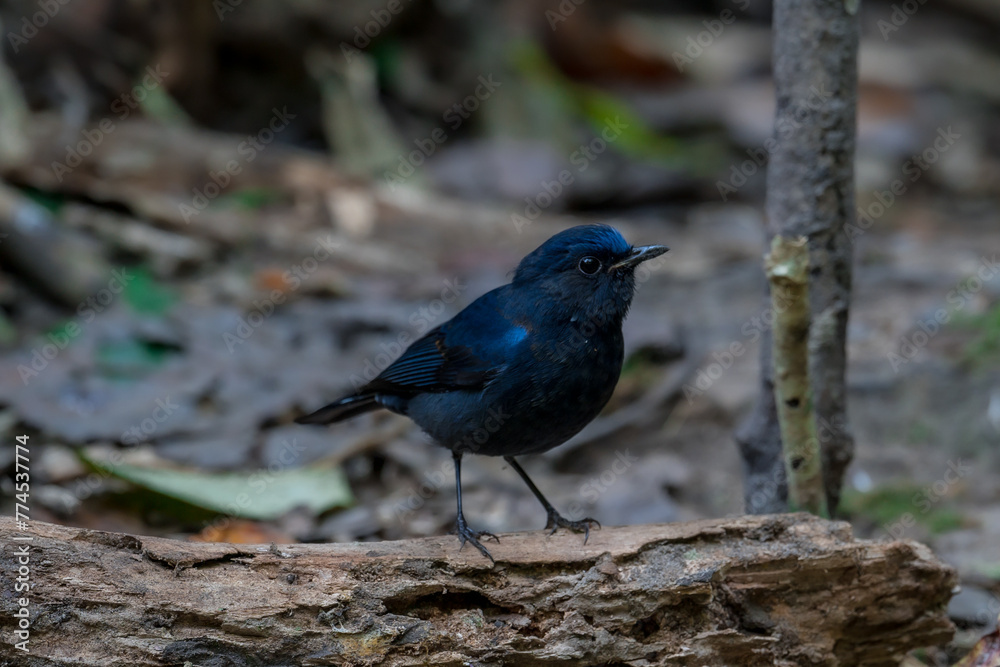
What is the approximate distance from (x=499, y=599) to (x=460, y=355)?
4.24 ft

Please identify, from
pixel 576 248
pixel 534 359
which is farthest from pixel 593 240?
pixel 534 359

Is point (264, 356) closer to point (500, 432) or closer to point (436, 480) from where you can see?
point (436, 480)

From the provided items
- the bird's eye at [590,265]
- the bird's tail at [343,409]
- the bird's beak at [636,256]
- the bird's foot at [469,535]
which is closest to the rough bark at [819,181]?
the bird's beak at [636,256]

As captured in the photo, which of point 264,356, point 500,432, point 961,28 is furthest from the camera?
point 961,28

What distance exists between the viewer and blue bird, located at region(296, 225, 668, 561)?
13.3 ft

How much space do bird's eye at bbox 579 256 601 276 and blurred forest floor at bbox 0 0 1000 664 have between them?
100 cm

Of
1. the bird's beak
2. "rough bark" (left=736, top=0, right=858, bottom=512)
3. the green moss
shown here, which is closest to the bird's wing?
the bird's beak

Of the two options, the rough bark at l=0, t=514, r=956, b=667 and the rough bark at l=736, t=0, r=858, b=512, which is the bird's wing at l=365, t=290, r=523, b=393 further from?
the rough bark at l=736, t=0, r=858, b=512

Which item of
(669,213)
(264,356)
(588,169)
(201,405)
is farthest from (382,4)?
(201,405)

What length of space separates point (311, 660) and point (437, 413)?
58.0 inches

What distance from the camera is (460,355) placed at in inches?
174

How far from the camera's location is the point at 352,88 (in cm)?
1035

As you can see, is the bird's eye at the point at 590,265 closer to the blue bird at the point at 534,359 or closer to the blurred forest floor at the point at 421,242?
the blue bird at the point at 534,359

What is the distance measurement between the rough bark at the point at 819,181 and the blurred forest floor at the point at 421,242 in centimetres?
20
